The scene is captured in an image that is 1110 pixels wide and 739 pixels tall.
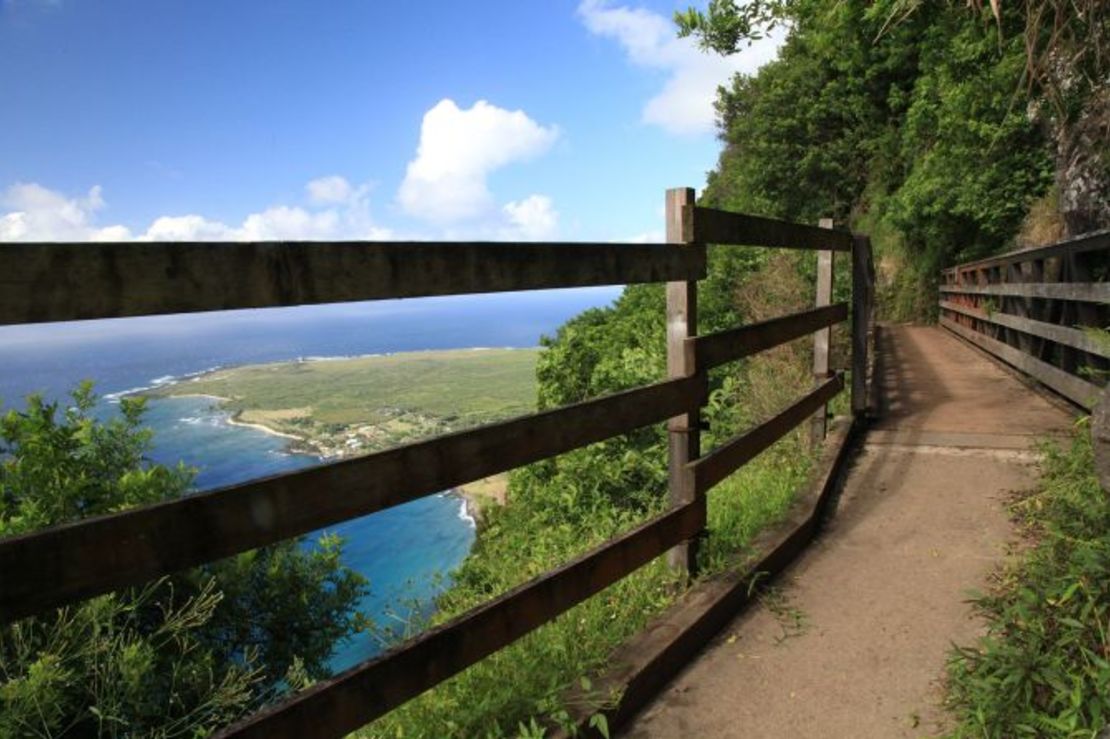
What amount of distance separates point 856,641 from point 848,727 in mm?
631

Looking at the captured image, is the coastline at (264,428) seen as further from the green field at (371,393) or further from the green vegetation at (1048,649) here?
the green vegetation at (1048,649)

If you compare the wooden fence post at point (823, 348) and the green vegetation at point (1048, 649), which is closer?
the green vegetation at point (1048, 649)

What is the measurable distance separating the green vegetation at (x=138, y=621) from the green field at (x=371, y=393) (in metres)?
20.2

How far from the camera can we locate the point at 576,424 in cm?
261

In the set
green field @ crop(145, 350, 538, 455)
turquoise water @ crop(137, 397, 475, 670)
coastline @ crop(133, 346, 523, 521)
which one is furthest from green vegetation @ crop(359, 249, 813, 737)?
green field @ crop(145, 350, 538, 455)

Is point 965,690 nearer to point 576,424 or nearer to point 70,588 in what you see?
point 576,424

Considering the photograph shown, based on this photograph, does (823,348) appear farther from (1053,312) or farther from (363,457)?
(363,457)

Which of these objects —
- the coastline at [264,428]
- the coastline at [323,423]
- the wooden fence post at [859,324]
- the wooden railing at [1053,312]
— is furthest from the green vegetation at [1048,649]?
the coastline at [264,428]

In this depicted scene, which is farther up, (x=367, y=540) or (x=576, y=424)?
(x=576, y=424)

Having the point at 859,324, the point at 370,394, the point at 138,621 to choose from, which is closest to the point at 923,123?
the point at 859,324

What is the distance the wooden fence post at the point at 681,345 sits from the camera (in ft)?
10.2

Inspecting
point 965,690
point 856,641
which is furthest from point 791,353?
point 965,690

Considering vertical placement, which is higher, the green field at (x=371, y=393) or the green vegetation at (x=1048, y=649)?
the green vegetation at (x=1048, y=649)

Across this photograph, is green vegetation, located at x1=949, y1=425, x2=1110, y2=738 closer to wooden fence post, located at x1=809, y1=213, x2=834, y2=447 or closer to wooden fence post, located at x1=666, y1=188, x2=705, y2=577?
wooden fence post, located at x1=666, y1=188, x2=705, y2=577
